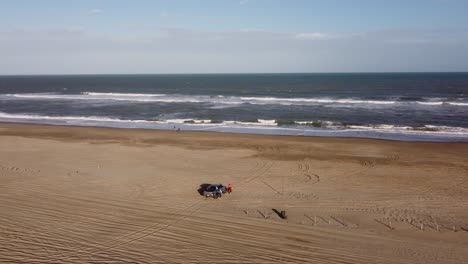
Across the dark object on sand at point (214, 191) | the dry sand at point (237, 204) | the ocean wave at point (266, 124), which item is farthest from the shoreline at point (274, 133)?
the dark object on sand at point (214, 191)

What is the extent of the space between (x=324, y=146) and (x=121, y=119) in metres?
23.6

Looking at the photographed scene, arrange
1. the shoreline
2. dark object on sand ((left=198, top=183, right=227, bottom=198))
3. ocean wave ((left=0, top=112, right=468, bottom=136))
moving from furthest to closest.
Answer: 1. ocean wave ((left=0, top=112, right=468, bottom=136))
2. the shoreline
3. dark object on sand ((left=198, top=183, right=227, bottom=198))

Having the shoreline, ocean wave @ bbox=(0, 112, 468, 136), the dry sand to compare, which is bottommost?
the dry sand

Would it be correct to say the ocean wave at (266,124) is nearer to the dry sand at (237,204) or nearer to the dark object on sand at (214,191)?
the dry sand at (237,204)

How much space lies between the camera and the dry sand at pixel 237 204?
462 inches

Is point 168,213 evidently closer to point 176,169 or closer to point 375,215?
point 176,169

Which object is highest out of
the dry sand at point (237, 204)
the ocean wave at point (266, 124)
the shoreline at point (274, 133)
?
the ocean wave at point (266, 124)

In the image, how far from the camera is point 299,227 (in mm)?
13367

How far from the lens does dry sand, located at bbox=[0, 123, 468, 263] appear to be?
11742 mm

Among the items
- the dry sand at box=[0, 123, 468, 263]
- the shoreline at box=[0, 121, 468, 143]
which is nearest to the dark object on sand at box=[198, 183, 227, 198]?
the dry sand at box=[0, 123, 468, 263]

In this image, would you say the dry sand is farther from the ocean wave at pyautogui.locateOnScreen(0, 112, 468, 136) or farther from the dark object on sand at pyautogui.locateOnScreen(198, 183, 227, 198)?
the ocean wave at pyautogui.locateOnScreen(0, 112, 468, 136)

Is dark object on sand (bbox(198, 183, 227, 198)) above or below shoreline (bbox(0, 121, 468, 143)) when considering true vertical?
below

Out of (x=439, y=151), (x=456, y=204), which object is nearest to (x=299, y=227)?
(x=456, y=204)

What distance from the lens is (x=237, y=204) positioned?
1554cm
